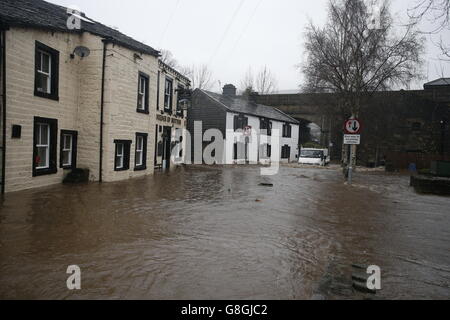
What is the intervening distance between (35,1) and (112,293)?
1489cm

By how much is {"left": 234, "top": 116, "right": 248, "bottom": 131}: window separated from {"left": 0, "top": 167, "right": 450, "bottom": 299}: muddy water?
70.2 ft

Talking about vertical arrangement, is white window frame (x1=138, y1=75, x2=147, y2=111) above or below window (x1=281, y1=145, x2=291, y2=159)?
above

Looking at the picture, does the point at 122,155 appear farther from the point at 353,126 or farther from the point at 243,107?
the point at 243,107

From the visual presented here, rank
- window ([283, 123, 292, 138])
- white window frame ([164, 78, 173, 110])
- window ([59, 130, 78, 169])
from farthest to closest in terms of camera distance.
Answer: window ([283, 123, 292, 138]) < white window frame ([164, 78, 173, 110]) < window ([59, 130, 78, 169])

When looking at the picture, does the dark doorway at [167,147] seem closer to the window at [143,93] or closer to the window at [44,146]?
the window at [143,93]

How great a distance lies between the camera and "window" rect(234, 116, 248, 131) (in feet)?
107

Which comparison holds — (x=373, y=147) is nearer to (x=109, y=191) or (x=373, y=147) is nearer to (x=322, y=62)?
(x=322, y=62)

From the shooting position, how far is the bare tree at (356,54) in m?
26.5

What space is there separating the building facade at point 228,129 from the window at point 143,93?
13.3 meters

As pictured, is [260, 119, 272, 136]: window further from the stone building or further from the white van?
the stone building

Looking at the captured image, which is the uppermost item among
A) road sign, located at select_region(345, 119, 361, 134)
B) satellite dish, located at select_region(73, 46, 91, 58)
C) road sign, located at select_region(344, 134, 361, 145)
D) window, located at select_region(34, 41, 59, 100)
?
satellite dish, located at select_region(73, 46, 91, 58)

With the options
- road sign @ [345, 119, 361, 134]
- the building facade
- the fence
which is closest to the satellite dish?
road sign @ [345, 119, 361, 134]

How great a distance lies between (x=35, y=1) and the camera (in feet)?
46.7

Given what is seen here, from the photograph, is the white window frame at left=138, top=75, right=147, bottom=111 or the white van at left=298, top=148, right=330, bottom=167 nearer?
the white window frame at left=138, top=75, right=147, bottom=111
